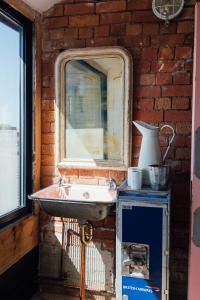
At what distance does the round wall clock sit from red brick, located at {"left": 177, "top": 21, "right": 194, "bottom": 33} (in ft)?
0.26

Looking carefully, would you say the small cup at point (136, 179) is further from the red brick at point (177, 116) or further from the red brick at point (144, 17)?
the red brick at point (144, 17)

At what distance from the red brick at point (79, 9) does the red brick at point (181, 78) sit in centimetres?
83

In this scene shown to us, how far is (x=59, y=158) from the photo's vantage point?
2553 millimetres

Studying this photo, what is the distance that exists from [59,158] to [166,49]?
46.0 inches

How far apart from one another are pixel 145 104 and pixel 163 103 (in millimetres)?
133

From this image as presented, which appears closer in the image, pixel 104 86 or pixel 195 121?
pixel 195 121

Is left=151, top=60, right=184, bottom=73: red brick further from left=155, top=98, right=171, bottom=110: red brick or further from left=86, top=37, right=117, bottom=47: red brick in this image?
left=86, top=37, right=117, bottom=47: red brick

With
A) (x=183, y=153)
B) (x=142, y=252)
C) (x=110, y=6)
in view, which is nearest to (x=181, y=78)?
(x=183, y=153)

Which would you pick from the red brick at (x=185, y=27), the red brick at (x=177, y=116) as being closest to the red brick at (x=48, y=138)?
the red brick at (x=177, y=116)

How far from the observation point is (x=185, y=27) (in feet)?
7.49

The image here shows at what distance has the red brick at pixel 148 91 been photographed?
2363mm

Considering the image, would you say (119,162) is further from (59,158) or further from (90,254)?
(90,254)

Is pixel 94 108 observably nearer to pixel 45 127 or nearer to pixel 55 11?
pixel 45 127

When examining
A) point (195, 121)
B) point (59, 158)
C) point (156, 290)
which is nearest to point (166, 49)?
point (195, 121)
